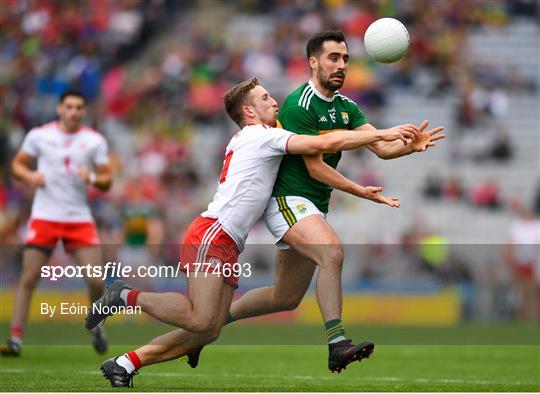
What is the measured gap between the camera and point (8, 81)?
95.4ft

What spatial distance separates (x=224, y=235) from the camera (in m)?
9.84

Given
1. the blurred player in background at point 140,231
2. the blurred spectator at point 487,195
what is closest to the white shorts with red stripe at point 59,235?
the blurred player in background at point 140,231

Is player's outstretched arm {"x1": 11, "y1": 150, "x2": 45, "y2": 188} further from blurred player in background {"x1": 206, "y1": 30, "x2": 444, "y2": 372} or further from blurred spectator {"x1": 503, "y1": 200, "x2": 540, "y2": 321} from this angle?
blurred spectator {"x1": 503, "y1": 200, "x2": 540, "y2": 321}

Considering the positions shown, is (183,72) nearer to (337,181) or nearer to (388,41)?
(388,41)

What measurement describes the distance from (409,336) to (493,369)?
5488 millimetres

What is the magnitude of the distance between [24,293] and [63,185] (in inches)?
48.9

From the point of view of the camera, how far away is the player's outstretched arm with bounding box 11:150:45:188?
44.2 feet

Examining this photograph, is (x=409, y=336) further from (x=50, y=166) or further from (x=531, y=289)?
(x=50, y=166)

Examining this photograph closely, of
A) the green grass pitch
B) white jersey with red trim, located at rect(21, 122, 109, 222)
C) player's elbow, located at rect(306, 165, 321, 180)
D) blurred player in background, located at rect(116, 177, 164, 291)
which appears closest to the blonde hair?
player's elbow, located at rect(306, 165, 321, 180)

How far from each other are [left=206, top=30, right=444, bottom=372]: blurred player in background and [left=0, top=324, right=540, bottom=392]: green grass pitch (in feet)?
2.69

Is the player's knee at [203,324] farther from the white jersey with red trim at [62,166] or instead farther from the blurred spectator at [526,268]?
the blurred spectator at [526,268]

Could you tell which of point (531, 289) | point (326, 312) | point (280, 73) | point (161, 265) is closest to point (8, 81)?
point (280, 73)

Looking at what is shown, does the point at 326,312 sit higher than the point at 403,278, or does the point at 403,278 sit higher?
the point at 403,278

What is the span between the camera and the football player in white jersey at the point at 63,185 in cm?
1359
